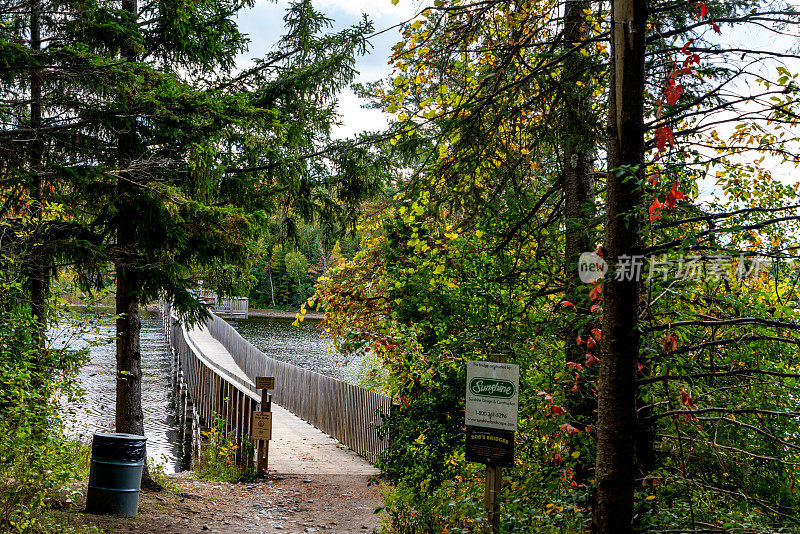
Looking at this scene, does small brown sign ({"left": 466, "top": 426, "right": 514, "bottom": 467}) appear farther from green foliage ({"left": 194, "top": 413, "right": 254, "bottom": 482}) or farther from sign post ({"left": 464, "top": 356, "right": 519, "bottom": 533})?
green foliage ({"left": 194, "top": 413, "right": 254, "bottom": 482})

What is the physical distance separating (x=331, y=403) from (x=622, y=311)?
446 inches

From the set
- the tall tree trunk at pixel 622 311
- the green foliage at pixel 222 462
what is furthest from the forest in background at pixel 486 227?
the green foliage at pixel 222 462

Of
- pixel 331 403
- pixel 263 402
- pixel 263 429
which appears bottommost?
pixel 331 403

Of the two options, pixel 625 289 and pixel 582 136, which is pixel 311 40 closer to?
pixel 582 136

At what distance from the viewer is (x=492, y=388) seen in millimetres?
4809

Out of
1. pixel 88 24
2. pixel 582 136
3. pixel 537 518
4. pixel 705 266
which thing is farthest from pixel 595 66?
pixel 88 24

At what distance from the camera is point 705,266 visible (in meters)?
3.68

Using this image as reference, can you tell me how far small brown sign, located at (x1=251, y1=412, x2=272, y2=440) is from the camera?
10055 millimetres

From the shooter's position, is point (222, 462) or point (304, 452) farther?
point (304, 452)

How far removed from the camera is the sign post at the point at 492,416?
4723 millimetres

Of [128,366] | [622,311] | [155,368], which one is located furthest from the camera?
[155,368]

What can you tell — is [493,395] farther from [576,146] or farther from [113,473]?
[113,473]

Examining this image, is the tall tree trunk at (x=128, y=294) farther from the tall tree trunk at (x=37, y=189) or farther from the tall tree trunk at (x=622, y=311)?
the tall tree trunk at (x=622, y=311)

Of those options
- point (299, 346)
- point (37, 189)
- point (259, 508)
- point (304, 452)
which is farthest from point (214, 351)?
point (37, 189)
